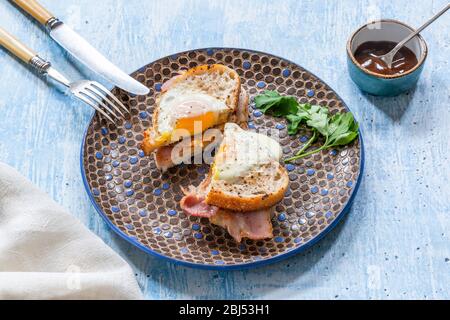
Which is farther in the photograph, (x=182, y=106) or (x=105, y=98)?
(x=105, y=98)

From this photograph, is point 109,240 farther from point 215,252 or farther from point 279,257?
point 279,257

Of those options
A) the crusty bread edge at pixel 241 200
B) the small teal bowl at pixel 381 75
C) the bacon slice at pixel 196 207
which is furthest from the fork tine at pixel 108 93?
the small teal bowl at pixel 381 75

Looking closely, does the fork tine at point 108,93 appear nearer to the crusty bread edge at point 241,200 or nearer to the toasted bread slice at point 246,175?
the toasted bread slice at point 246,175

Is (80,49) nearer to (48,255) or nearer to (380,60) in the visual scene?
(48,255)


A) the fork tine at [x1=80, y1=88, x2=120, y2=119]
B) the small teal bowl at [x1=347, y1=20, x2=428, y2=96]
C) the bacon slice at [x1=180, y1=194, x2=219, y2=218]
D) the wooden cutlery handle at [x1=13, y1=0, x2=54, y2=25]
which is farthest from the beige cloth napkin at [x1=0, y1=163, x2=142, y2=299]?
the small teal bowl at [x1=347, y1=20, x2=428, y2=96]

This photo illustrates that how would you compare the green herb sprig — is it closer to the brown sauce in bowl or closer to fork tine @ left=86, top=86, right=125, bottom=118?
the brown sauce in bowl

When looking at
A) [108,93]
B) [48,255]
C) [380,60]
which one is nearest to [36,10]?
[108,93]
